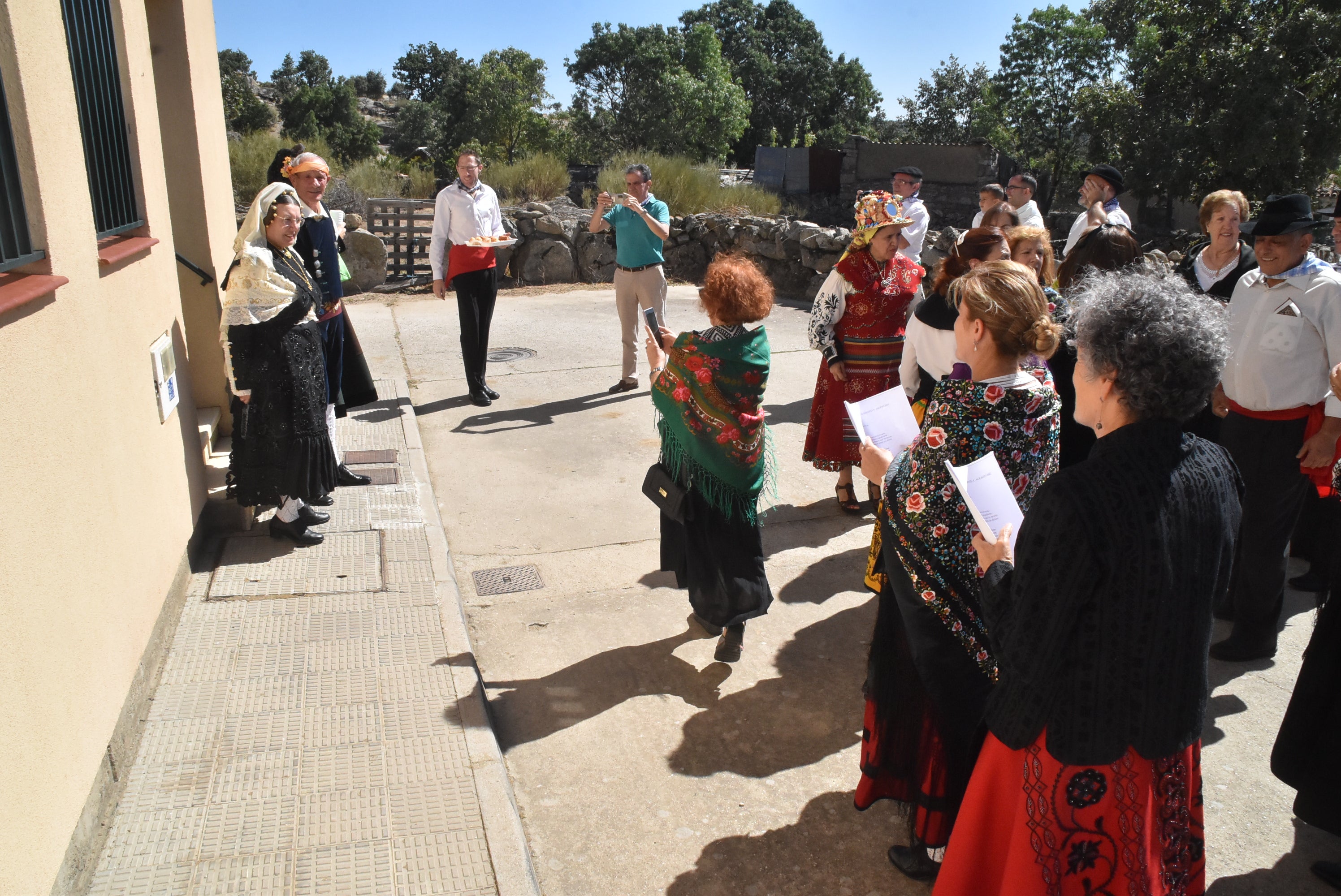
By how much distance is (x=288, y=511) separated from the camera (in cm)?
478

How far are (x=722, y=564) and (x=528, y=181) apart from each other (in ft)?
47.5

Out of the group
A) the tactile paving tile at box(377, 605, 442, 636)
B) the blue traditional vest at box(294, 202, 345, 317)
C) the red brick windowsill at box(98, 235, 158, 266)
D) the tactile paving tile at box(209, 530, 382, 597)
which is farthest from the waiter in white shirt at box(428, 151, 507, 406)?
the tactile paving tile at box(377, 605, 442, 636)

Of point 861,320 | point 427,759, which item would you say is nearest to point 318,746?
point 427,759

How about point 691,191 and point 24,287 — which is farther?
point 691,191

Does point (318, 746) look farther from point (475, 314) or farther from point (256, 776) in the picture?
point (475, 314)

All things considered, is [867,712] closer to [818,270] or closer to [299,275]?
[299,275]

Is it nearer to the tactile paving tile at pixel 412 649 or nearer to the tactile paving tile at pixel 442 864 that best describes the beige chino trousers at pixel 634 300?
the tactile paving tile at pixel 412 649

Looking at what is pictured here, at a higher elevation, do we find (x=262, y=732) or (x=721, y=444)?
(x=721, y=444)

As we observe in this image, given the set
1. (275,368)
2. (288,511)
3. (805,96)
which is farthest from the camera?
(805,96)

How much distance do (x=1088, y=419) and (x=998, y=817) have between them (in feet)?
3.15

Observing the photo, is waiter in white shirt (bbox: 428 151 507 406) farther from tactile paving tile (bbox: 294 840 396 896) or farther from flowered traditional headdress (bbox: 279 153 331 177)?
tactile paving tile (bbox: 294 840 396 896)

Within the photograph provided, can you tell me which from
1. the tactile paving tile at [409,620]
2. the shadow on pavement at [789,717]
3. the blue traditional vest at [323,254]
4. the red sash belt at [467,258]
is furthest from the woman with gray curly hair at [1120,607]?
the red sash belt at [467,258]

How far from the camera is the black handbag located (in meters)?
3.84

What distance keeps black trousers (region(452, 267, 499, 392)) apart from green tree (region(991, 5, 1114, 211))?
31.8 meters
